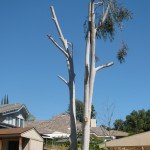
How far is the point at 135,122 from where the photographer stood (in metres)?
81.9

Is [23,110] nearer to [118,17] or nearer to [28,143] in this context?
[28,143]

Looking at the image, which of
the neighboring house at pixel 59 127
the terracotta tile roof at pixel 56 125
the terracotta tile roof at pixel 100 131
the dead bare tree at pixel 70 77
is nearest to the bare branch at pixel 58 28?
the dead bare tree at pixel 70 77

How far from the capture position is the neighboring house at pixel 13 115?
1531 inches

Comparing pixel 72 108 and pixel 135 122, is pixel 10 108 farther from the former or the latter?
pixel 135 122

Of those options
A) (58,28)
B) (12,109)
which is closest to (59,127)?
(12,109)

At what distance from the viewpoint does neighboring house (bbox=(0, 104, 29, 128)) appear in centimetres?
3889

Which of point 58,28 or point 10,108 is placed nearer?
point 58,28

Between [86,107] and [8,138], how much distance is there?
1867 centimetres

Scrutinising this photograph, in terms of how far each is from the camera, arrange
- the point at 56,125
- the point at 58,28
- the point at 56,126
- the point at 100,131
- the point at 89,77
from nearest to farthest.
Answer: the point at 89,77 → the point at 58,28 → the point at 56,126 → the point at 56,125 → the point at 100,131

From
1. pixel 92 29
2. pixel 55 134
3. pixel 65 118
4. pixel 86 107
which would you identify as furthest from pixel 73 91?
pixel 65 118

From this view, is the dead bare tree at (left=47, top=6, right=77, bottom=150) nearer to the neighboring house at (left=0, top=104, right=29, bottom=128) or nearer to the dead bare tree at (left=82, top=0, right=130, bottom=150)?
the dead bare tree at (left=82, top=0, right=130, bottom=150)

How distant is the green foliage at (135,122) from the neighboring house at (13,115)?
40216mm

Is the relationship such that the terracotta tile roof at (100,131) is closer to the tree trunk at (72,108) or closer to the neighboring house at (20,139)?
the neighboring house at (20,139)

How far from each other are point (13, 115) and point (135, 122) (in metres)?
45.2
